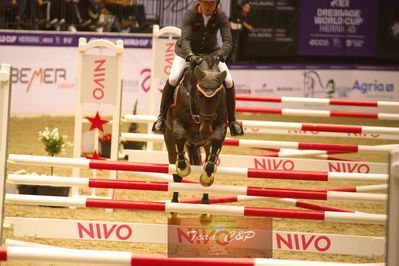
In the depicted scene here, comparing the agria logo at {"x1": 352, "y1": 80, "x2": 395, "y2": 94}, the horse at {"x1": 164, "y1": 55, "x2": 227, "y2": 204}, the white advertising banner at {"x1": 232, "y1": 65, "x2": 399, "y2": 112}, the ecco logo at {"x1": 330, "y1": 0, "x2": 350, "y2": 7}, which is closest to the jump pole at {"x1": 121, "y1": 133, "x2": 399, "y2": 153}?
the horse at {"x1": 164, "y1": 55, "x2": 227, "y2": 204}

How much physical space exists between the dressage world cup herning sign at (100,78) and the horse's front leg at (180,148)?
253 cm

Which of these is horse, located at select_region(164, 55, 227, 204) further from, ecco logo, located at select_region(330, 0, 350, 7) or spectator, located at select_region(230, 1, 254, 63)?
ecco logo, located at select_region(330, 0, 350, 7)

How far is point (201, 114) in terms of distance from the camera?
197 inches

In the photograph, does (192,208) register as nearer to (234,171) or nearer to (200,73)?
(234,171)

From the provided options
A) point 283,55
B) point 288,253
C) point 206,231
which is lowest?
point 288,253

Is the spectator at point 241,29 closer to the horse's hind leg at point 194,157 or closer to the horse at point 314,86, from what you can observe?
the horse at point 314,86

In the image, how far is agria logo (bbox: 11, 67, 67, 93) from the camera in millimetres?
13562

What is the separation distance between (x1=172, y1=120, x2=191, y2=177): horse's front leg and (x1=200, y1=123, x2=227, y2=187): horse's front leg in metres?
0.17

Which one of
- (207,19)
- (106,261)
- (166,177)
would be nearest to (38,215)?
(166,177)

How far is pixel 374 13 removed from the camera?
17.6 m

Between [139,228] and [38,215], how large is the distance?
240 cm

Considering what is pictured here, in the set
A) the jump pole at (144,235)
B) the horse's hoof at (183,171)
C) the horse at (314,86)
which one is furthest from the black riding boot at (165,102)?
the horse at (314,86)

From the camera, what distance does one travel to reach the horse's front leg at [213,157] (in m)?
4.99

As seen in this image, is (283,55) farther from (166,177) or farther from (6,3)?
(166,177)
